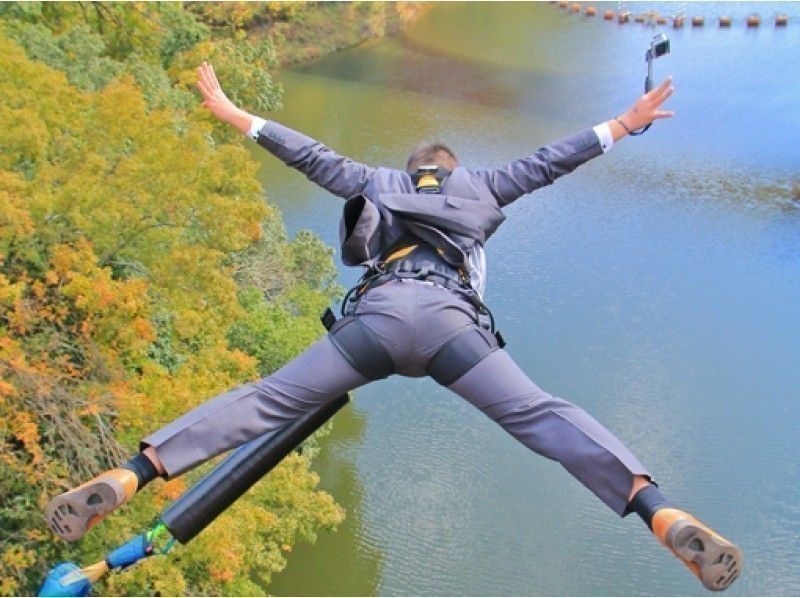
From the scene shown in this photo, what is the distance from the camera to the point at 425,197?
320cm

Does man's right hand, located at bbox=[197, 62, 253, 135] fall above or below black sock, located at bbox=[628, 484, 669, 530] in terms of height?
above

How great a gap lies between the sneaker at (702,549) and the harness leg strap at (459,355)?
0.77 metres

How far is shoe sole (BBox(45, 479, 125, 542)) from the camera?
2.79 m

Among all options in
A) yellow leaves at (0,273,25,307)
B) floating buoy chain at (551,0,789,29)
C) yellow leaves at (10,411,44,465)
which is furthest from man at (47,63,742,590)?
floating buoy chain at (551,0,789,29)

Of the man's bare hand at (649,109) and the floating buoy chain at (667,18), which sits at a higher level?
the man's bare hand at (649,109)

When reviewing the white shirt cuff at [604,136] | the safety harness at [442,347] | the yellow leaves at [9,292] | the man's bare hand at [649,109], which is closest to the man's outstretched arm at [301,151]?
the safety harness at [442,347]

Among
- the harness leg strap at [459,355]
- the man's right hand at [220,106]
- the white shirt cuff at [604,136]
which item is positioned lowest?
the harness leg strap at [459,355]

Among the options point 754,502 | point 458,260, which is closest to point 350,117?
point 754,502

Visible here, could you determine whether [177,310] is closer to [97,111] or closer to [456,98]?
[97,111]

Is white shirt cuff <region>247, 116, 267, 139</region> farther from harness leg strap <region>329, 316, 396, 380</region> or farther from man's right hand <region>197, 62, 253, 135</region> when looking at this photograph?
harness leg strap <region>329, 316, 396, 380</region>

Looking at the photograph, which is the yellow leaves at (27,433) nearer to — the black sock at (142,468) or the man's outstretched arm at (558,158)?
the black sock at (142,468)

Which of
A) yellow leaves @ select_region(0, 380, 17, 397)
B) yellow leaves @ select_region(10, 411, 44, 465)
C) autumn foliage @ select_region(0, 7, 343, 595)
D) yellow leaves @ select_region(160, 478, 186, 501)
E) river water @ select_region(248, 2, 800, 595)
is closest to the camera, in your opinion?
yellow leaves @ select_region(0, 380, 17, 397)

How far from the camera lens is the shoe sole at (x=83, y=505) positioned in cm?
279

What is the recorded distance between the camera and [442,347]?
307 cm
